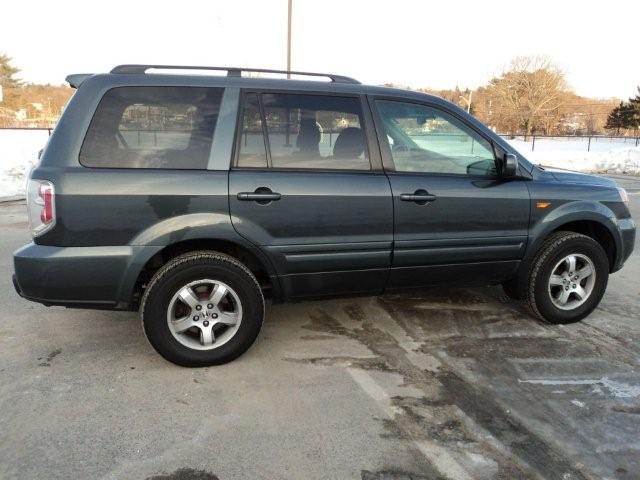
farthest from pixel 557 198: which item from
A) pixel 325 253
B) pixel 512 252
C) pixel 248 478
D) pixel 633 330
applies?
pixel 248 478

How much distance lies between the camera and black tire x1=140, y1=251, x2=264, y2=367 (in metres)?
3.22

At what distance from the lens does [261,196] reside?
10.7 feet

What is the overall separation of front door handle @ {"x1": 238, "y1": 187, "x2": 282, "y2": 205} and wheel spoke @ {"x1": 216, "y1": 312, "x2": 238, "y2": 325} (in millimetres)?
768

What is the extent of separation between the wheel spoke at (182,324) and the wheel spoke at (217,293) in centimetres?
20

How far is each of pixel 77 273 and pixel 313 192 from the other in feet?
4.97

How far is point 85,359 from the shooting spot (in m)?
3.55

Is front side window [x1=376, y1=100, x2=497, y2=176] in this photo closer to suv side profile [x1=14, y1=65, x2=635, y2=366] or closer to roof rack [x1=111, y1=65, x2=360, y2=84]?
suv side profile [x1=14, y1=65, x2=635, y2=366]

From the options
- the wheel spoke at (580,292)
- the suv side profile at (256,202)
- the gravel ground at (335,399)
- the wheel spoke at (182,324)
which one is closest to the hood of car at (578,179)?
the suv side profile at (256,202)

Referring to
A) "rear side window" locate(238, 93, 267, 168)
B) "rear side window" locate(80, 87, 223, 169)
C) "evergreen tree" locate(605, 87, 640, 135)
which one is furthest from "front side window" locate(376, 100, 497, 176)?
"evergreen tree" locate(605, 87, 640, 135)

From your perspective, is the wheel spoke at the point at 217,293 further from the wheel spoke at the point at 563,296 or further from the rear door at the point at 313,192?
the wheel spoke at the point at 563,296

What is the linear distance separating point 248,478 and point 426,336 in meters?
2.00

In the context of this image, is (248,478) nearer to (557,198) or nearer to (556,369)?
(556,369)

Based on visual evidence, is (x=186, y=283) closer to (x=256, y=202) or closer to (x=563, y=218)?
(x=256, y=202)

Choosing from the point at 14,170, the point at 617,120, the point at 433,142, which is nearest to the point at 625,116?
the point at 617,120
